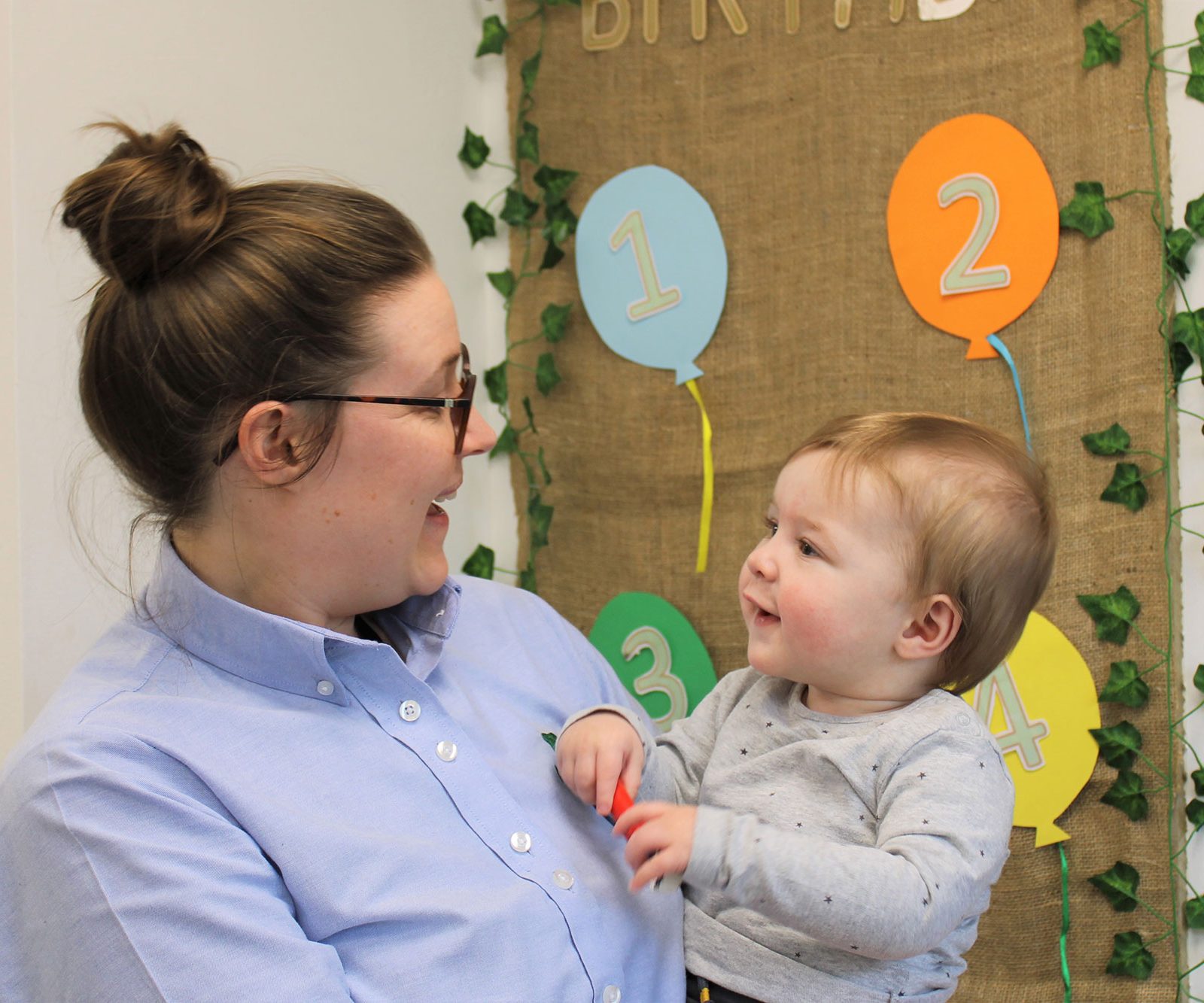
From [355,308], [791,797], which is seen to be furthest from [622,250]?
[791,797]

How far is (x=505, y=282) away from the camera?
241cm

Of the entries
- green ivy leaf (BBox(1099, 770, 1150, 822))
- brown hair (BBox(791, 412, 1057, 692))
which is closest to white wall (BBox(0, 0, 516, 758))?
brown hair (BBox(791, 412, 1057, 692))

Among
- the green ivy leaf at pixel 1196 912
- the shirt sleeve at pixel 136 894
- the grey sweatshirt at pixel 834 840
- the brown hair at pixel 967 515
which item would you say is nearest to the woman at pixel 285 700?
the shirt sleeve at pixel 136 894

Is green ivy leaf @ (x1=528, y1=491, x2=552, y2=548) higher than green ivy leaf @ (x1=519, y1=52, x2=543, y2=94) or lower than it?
lower

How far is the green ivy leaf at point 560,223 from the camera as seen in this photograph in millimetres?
2311

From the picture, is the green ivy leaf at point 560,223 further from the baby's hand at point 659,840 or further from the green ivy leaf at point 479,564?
the baby's hand at point 659,840

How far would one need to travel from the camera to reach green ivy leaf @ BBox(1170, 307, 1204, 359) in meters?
1.71

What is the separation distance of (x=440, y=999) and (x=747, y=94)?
1638 millimetres

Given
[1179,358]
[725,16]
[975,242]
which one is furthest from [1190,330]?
[725,16]

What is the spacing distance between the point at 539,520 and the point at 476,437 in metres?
0.94

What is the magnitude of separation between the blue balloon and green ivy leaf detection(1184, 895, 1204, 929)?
1178mm

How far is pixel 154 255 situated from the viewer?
48.6 inches

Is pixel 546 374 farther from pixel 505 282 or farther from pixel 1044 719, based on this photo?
pixel 1044 719

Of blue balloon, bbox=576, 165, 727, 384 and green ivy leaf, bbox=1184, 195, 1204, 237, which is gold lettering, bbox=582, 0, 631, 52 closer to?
blue balloon, bbox=576, 165, 727, 384
